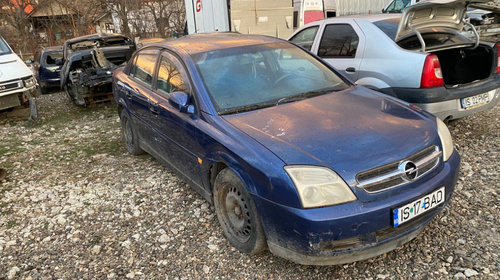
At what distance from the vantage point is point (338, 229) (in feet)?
7.25

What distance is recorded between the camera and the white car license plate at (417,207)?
2.31 metres

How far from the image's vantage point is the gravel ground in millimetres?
2666

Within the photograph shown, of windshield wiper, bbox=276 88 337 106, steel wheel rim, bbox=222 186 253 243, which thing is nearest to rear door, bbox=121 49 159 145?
windshield wiper, bbox=276 88 337 106

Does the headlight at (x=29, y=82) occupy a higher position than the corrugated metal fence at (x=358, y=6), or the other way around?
the corrugated metal fence at (x=358, y=6)

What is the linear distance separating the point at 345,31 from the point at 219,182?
3183 millimetres

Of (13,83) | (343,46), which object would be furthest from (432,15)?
(13,83)

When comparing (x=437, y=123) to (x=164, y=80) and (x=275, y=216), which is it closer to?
(x=275, y=216)

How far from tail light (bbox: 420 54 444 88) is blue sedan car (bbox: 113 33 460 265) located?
3.03ft

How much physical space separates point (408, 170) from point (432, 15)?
9.46 feet

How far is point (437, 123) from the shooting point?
294 cm

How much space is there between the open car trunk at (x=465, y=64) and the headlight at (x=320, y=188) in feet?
10.3

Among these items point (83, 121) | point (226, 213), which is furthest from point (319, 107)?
point (83, 121)

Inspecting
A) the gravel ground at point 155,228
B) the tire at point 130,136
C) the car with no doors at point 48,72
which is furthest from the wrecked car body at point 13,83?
the car with no doors at point 48,72

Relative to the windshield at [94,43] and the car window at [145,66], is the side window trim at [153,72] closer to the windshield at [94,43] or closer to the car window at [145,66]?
the car window at [145,66]
